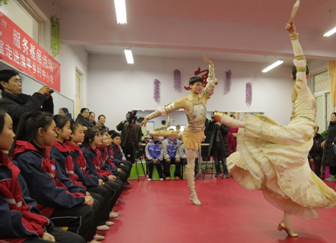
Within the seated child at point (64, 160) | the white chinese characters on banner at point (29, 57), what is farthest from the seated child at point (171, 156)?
the seated child at point (64, 160)

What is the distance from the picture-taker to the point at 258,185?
2.36 metres

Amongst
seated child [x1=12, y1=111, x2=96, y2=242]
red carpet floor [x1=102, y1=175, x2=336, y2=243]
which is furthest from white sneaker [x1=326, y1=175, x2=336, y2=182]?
seated child [x1=12, y1=111, x2=96, y2=242]

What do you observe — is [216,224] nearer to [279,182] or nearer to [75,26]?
[279,182]

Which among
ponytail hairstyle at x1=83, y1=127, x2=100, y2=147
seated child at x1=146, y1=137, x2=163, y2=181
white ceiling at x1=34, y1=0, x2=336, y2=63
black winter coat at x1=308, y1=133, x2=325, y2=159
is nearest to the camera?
ponytail hairstyle at x1=83, y1=127, x2=100, y2=147

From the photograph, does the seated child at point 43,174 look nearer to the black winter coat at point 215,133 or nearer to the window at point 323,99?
the black winter coat at point 215,133

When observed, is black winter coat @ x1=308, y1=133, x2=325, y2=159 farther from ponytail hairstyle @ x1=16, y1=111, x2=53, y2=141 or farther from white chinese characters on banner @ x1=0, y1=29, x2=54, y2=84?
ponytail hairstyle @ x1=16, y1=111, x2=53, y2=141

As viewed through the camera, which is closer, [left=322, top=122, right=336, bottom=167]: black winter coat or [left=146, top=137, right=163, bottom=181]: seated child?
[left=322, top=122, right=336, bottom=167]: black winter coat

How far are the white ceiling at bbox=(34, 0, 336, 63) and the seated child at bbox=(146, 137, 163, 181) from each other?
2.30 meters

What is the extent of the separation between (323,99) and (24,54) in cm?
897

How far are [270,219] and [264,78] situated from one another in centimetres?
794

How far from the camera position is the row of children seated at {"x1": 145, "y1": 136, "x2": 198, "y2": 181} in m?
6.02

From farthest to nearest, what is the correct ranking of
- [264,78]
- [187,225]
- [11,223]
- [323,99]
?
[264,78] → [323,99] → [187,225] → [11,223]

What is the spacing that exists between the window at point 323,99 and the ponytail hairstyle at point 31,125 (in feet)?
30.2

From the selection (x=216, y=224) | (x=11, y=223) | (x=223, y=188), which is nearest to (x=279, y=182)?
(x=216, y=224)
